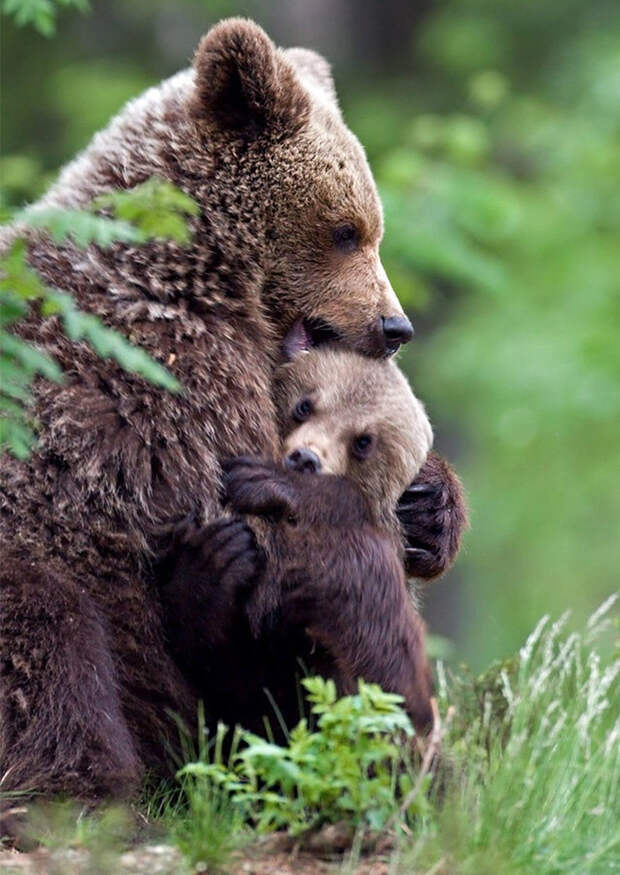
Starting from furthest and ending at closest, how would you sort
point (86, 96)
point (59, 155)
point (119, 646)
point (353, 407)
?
point (59, 155) < point (86, 96) < point (353, 407) < point (119, 646)

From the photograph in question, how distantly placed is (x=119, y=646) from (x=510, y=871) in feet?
5.50

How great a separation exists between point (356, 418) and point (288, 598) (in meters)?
0.89

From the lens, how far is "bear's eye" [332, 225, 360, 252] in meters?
6.44

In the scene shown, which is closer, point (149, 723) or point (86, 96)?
point (149, 723)

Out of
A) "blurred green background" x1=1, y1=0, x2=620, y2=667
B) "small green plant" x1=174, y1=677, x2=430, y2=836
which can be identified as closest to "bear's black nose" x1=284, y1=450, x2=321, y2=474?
"small green plant" x1=174, y1=677, x2=430, y2=836

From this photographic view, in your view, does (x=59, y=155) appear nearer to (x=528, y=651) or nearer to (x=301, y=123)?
(x=301, y=123)

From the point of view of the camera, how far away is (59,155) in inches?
675

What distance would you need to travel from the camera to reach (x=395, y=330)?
6293mm

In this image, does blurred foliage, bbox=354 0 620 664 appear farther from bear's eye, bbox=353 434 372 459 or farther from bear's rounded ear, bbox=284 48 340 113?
bear's eye, bbox=353 434 372 459

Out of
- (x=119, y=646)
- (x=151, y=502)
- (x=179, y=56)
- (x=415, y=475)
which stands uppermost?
(x=179, y=56)

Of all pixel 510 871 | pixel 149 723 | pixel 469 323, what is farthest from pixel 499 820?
pixel 469 323

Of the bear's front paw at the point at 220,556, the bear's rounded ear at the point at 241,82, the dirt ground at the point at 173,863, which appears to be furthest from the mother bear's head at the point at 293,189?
the dirt ground at the point at 173,863

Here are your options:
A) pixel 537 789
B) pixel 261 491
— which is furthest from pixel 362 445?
pixel 537 789

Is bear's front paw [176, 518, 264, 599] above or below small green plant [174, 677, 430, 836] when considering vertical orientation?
above
